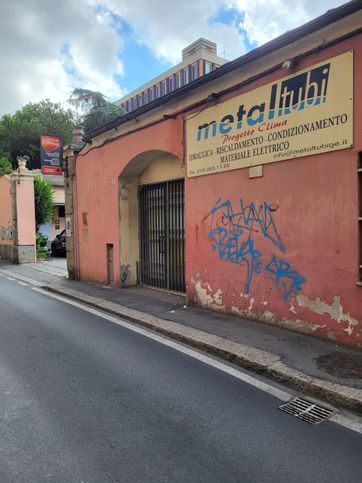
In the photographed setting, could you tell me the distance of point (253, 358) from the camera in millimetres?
4605

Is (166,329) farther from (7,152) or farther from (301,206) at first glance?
(7,152)

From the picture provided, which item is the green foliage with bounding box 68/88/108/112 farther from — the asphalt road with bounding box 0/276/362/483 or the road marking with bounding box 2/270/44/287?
the asphalt road with bounding box 0/276/362/483

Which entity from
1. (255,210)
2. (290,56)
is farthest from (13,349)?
(290,56)

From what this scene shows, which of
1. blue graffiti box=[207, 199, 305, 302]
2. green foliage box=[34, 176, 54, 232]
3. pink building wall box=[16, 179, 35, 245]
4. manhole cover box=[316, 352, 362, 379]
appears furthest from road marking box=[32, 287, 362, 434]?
green foliage box=[34, 176, 54, 232]

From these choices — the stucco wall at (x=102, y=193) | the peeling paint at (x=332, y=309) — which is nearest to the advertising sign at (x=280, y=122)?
the stucco wall at (x=102, y=193)

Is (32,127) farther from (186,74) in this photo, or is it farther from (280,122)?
(280,122)

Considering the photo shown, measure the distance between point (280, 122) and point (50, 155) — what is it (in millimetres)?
13369

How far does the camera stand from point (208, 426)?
10.7 feet

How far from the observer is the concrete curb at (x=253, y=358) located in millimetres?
3664

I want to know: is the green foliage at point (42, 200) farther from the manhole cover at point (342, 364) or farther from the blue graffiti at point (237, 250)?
the manhole cover at point (342, 364)

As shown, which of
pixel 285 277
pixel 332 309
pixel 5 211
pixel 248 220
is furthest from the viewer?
pixel 5 211

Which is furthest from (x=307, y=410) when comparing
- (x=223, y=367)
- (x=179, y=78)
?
(x=179, y=78)

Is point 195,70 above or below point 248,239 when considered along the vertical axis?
above

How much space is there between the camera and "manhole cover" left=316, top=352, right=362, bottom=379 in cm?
409
